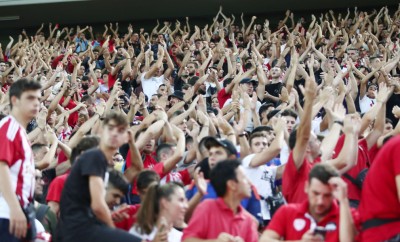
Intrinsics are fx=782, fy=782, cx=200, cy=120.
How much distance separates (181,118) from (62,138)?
161 centimetres

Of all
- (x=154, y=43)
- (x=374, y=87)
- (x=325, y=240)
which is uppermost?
(x=154, y=43)

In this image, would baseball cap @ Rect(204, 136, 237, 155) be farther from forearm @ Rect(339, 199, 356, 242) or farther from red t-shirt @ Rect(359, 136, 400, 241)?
red t-shirt @ Rect(359, 136, 400, 241)

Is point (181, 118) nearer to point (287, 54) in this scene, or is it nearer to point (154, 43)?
point (287, 54)

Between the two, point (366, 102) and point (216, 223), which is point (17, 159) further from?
point (366, 102)

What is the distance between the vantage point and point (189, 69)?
551 inches

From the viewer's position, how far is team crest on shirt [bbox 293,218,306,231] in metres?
4.71

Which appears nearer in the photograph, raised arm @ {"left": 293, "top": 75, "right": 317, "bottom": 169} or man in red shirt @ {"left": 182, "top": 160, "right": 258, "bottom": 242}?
man in red shirt @ {"left": 182, "top": 160, "right": 258, "bottom": 242}

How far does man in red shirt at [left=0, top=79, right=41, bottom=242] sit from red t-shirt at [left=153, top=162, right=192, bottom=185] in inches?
59.0

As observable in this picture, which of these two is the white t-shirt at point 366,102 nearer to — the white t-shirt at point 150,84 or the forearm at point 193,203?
the white t-shirt at point 150,84

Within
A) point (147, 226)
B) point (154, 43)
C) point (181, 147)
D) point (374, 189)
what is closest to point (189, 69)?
point (154, 43)

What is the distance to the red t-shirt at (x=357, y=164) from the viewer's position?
6250mm

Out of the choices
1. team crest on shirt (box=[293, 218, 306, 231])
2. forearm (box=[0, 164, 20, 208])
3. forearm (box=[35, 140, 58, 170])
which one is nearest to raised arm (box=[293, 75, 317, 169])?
team crest on shirt (box=[293, 218, 306, 231])

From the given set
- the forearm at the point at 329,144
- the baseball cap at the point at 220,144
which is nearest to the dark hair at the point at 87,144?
the baseball cap at the point at 220,144

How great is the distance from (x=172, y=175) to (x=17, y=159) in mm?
1919
